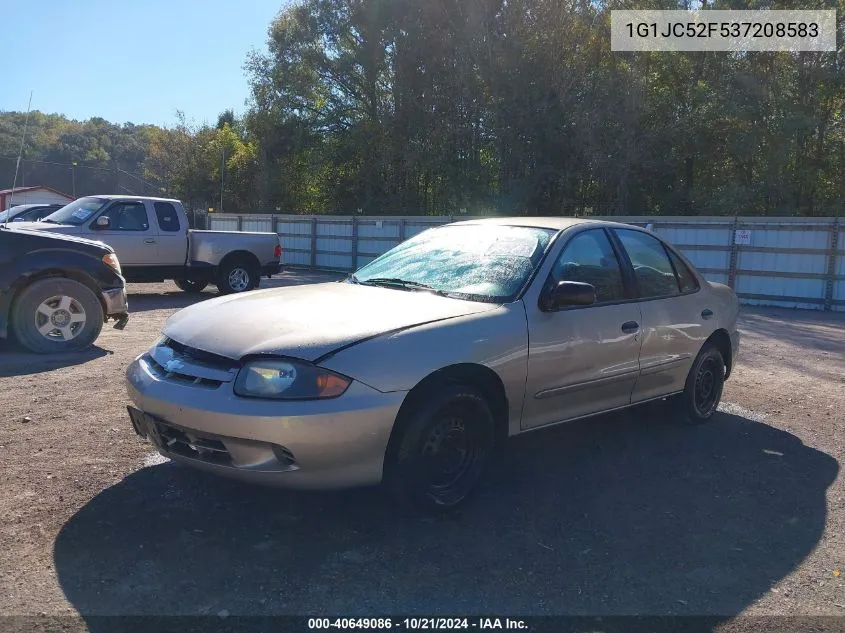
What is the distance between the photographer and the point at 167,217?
13977mm

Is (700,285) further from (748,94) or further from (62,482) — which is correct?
(748,94)

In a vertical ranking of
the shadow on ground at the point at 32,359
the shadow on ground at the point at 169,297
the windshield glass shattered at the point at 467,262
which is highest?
the windshield glass shattered at the point at 467,262

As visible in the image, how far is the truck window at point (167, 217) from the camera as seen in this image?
1388 centimetres

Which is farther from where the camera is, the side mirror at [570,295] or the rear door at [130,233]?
the rear door at [130,233]

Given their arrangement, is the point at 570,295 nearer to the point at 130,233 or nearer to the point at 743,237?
the point at 130,233

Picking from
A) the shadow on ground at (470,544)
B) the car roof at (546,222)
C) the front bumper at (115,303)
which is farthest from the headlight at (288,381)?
the front bumper at (115,303)

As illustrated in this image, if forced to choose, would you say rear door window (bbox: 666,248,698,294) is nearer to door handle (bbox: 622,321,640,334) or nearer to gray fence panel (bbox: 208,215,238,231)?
door handle (bbox: 622,321,640,334)

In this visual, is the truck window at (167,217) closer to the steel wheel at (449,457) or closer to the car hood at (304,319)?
the car hood at (304,319)

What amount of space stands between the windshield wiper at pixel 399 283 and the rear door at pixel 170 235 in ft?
32.0

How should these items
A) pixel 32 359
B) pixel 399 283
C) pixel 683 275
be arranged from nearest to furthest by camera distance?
pixel 399 283 → pixel 683 275 → pixel 32 359

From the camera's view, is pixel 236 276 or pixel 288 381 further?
A: pixel 236 276

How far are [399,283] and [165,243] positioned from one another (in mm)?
10223

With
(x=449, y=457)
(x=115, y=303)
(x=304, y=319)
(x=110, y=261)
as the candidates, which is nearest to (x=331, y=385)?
(x=304, y=319)

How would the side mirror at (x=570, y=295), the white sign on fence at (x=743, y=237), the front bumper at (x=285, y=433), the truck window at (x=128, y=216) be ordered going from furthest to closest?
the white sign on fence at (x=743, y=237) < the truck window at (x=128, y=216) < the side mirror at (x=570, y=295) < the front bumper at (x=285, y=433)
